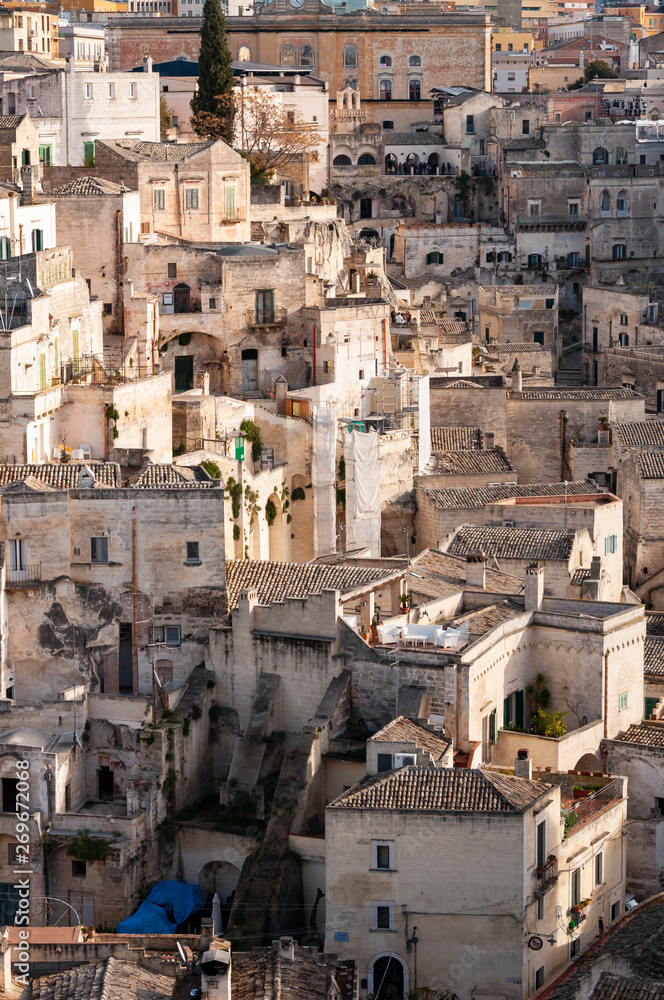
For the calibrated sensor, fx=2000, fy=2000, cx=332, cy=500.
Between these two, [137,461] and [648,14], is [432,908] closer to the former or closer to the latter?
[137,461]

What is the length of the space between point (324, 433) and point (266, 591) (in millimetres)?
11626

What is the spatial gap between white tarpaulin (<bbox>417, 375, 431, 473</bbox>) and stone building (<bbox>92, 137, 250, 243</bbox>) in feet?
30.6

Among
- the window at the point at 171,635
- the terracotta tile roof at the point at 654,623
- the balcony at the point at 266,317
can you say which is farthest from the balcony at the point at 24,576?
the balcony at the point at 266,317

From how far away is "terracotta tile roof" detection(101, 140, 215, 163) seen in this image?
6406cm

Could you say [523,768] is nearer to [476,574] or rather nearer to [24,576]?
[476,574]

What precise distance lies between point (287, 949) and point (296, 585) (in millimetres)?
11803

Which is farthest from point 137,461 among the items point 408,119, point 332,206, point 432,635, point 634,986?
point 408,119

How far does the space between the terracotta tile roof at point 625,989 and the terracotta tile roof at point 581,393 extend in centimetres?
3121

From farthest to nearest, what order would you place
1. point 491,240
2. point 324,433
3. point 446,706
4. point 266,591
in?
1. point 491,240
2. point 324,433
3. point 266,591
4. point 446,706

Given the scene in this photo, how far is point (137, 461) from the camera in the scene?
50469 millimetres

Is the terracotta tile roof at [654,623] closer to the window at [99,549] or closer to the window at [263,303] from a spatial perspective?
the window at [263,303]

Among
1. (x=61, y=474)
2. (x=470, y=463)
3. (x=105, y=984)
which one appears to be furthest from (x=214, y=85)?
(x=105, y=984)

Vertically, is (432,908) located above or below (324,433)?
below

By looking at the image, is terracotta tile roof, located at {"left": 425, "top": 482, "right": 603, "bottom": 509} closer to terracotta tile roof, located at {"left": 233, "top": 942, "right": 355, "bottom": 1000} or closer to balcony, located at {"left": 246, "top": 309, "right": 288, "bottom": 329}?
balcony, located at {"left": 246, "top": 309, "right": 288, "bottom": 329}
